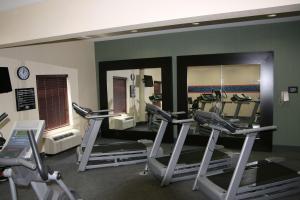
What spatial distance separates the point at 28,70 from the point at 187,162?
3.29 m

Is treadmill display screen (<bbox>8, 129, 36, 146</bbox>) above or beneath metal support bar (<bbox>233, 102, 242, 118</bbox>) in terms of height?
above

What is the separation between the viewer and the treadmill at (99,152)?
4.08 meters

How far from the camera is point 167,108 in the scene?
5703 mm

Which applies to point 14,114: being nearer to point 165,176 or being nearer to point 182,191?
point 165,176

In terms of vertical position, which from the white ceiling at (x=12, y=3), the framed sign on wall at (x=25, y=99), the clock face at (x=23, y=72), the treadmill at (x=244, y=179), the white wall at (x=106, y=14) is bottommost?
the treadmill at (x=244, y=179)

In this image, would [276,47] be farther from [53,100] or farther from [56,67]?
[53,100]

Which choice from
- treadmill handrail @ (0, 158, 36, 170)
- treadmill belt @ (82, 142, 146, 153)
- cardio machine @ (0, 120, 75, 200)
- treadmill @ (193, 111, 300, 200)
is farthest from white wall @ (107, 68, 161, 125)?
treadmill handrail @ (0, 158, 36, 170)

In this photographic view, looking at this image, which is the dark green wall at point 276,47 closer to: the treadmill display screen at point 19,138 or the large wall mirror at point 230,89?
the large wall mirror at point 230,89

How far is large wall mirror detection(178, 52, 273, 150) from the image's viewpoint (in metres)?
4.94

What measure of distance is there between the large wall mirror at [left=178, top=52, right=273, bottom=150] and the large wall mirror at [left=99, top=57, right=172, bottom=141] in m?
0.46

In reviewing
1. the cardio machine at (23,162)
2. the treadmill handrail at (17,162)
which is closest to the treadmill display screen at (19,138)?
the cardio machine at (23,162)

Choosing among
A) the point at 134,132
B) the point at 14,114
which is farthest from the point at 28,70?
the point at 134,132

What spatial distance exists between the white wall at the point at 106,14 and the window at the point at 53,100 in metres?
1.52

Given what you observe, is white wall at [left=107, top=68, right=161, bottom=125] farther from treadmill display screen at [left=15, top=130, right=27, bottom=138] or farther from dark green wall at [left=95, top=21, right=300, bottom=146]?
treadmill display screen at [left=15, top=130, right=27, bottom=138]
